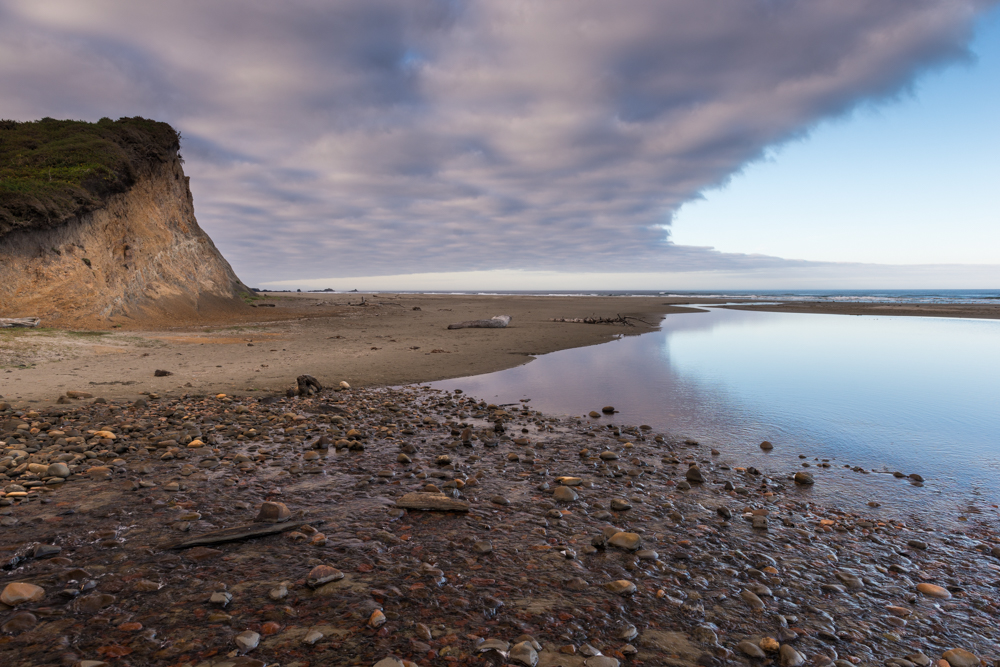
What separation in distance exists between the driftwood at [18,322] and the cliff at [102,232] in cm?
198

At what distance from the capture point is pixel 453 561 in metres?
4.04

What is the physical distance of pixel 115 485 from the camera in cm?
541

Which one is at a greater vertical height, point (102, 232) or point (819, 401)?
point (102, 232)

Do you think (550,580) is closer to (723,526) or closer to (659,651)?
(659,651)

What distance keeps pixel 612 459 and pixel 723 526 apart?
2114 mm

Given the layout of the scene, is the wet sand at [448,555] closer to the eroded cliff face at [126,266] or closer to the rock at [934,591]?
the rock at [934,591]

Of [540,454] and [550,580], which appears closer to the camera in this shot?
[550,580]

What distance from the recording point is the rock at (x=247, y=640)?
9.48 ft

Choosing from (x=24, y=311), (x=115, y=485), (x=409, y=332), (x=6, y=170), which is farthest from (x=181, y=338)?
(x=115, y=485)

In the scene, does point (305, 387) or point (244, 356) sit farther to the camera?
point (244, 356)

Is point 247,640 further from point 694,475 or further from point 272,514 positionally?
point 694,475

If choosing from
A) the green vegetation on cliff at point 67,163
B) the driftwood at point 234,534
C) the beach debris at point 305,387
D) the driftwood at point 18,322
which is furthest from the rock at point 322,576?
the green vegetation on cliff at point 67,163

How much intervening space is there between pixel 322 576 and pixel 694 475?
15.6 feet

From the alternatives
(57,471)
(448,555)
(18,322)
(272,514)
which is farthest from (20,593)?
(18,322)
